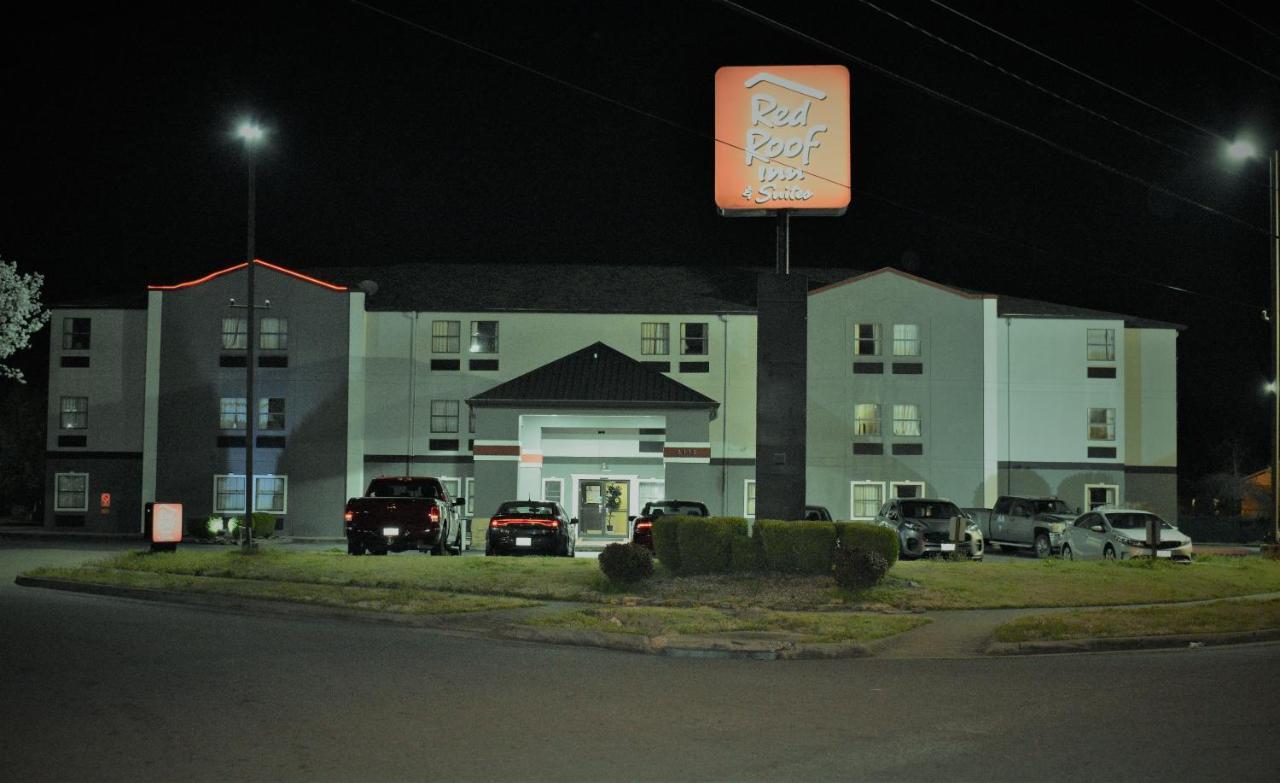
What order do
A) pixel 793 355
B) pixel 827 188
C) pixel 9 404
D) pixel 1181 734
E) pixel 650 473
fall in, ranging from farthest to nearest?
pixel 9 404 < pixel 650 473 < pixel 827 188 < pixel 793 355 < pixel 1181 734

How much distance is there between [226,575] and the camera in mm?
23000

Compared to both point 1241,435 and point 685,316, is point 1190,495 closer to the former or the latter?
point 1241,435

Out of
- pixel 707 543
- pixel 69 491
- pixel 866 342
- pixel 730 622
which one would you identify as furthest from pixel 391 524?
pixel 69 491

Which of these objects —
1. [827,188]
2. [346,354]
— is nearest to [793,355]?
[827,188]

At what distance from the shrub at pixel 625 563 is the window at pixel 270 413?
86.7 feet

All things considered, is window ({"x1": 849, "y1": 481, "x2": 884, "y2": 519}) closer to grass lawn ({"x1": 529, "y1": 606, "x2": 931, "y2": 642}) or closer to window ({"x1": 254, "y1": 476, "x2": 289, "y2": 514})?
window ({"x1": 254, "y1": 476, "x2": 289, "y2": 514})

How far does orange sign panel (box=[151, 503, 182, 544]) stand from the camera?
90.0 feet

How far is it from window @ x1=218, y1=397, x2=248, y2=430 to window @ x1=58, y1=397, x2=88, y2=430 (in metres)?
5.63

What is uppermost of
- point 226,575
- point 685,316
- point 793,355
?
point 685,316

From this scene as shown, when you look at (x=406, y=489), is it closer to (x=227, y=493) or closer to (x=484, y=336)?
(x=484, y=336)

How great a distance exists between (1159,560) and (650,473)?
1974cm

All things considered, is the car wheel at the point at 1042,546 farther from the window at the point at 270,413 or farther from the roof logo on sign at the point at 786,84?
the window at the point at 270,413

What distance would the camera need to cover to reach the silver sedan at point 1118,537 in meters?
28.4

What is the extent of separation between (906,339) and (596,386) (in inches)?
454
